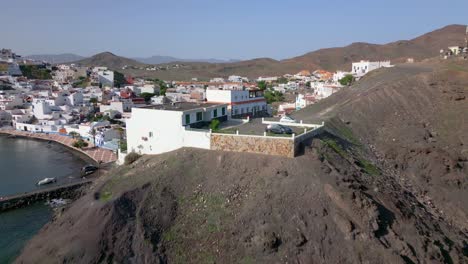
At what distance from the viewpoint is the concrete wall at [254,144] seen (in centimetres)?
2080

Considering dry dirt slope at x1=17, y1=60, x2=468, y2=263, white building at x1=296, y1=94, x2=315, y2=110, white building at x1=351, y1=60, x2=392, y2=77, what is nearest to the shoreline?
dry dirt slope at x1=17, y1=60, x2=468, y2=263

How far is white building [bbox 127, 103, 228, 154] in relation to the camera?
23.6 meters

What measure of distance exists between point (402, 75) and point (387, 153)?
19.5 metres

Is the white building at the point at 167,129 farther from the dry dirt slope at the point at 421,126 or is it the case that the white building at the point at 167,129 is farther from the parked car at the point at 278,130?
the dry dirt slope at the point at 421,126

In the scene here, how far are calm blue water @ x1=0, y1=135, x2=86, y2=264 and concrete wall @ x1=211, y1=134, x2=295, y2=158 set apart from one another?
1383 centimetres

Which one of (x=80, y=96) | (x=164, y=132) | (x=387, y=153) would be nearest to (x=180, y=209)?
(x=164, y=132)

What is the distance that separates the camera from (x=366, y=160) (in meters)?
26.1

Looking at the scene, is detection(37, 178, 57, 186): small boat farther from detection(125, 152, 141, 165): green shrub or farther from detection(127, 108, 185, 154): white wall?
detection(125, 152, 141, 165): green shrub

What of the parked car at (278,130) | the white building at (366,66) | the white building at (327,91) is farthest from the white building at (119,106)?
the parked car at (278,130)

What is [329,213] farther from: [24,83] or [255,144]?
[24,83]

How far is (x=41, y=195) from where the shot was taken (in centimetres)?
2959

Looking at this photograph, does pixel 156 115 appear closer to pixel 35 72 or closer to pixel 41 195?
pixel 41 195

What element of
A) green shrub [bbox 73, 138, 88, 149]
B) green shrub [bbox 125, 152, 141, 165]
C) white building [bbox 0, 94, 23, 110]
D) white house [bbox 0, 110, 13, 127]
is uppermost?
white building [bbox 0, 94, 23, 110]

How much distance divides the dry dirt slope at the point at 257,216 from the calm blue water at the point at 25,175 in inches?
151
